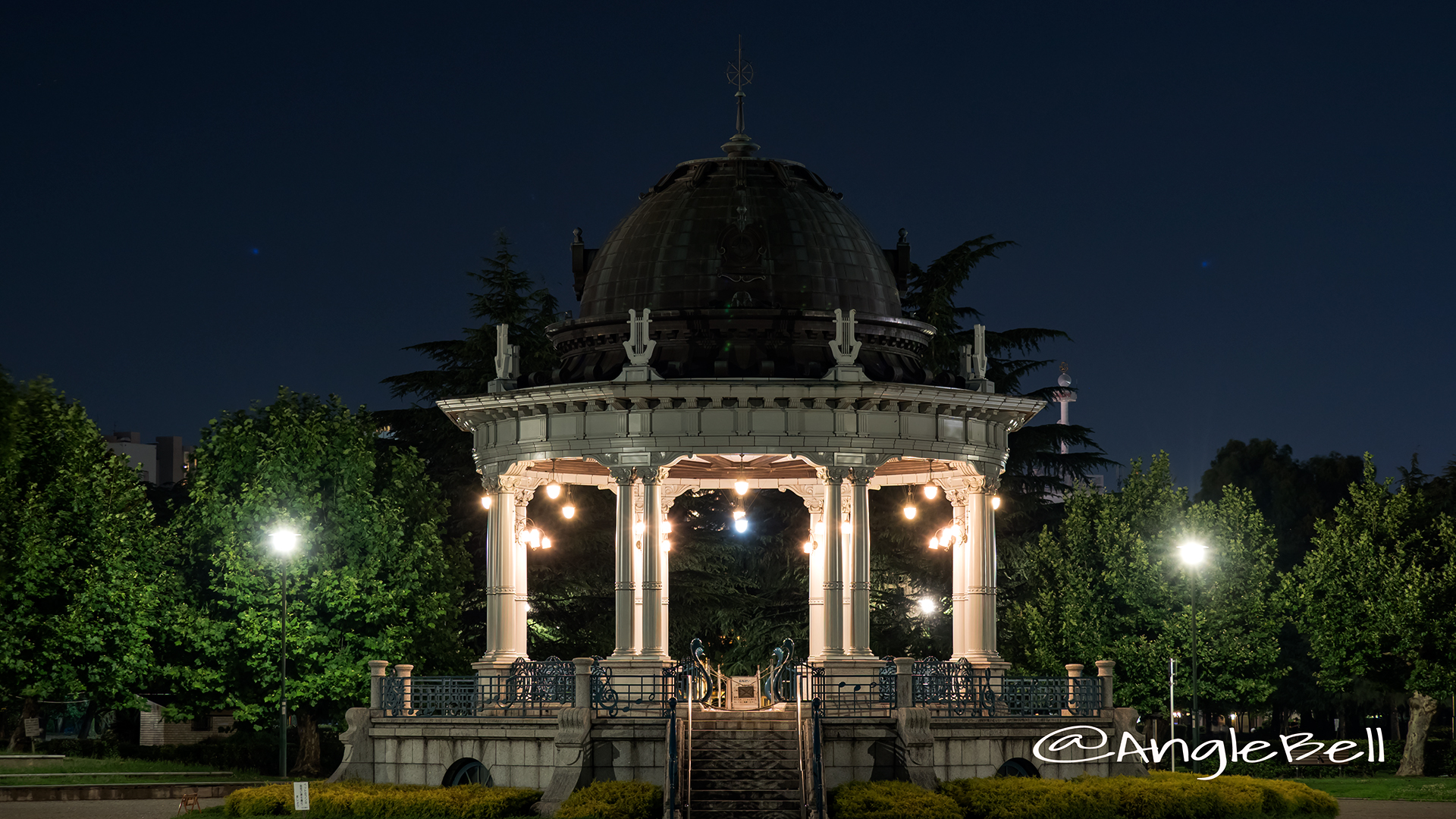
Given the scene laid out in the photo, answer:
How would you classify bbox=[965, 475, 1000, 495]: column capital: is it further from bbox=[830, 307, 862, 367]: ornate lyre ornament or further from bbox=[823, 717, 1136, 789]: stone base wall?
bbox=[823, 717, 1136, 789]: stone base wall

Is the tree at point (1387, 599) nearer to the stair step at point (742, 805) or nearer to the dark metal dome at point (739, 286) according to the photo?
the dark metal dome at point (739, 286)

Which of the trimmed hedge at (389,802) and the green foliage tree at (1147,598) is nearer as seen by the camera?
the trimmed hedge at (389,802)

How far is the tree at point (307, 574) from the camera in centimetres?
5912

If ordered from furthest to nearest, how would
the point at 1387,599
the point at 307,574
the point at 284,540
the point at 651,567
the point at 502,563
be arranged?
the point at 1387,599 → the point at 307,574 → the point at 284,540 → the point at 502,563 → the point at 651,567

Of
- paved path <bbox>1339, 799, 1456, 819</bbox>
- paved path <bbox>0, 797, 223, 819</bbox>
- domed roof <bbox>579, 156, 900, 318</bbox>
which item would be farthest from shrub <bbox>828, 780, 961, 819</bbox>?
paved path <bbox>0, 797, 223, 819</bbox>

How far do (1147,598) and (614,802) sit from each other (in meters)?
34.6

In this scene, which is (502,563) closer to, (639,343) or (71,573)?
(639,343)

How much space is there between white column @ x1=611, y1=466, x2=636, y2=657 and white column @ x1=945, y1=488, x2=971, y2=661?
8111mm

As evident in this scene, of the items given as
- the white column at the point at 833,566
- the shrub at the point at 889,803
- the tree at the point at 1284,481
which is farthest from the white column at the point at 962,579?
the tree at the point at 1284,481

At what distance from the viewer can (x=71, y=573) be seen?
58.2m

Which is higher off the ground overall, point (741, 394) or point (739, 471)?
point (741, 394)

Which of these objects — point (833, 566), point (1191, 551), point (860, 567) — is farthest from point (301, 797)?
point (1191, 551)

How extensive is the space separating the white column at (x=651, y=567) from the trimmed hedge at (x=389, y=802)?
5.11 m

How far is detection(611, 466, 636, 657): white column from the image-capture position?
135ft
